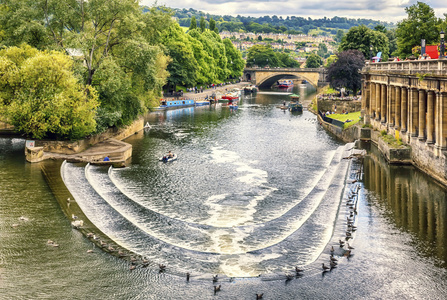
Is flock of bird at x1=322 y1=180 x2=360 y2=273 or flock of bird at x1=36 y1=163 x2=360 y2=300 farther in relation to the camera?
flock of bird at x1=322 y1=180 x2=360 y2=273

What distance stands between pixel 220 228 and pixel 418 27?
9139 cm

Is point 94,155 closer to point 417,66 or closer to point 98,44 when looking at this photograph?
point 98,44

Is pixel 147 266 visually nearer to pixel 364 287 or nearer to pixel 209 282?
pixel 209 282

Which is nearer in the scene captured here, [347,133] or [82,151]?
[82,151]

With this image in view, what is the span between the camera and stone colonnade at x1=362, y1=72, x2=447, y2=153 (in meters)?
51.9

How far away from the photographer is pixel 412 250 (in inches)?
1366

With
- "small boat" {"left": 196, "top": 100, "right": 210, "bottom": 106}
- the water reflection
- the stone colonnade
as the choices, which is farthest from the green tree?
the water reflection

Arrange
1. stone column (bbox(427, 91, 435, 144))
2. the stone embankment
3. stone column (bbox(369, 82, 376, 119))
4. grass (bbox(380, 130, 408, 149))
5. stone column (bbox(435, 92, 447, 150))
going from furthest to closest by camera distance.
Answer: stone column (bbox(369, 82, 376, 119)) < grass (bbox(380, 130, 408, 149)) < the stone embankment < stone column (bbox(427, 91, 435, 144)) < stone column (bbox(435, 92, 447, 150))

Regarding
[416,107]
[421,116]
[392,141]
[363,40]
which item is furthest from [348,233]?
[363,40]

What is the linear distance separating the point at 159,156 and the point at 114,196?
69.1ft

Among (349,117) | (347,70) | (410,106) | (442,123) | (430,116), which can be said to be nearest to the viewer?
(442,123)

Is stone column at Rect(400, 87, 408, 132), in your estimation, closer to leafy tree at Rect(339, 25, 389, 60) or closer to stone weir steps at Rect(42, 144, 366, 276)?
stone weir steps at Rect(42, 144, 366, 276)

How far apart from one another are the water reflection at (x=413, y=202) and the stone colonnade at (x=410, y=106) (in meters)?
4.19

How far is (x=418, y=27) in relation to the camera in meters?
114
